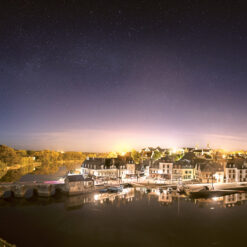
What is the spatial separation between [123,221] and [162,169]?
57174 millimetres

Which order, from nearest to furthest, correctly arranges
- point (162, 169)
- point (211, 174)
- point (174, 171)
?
1. point (211, 174)
2. point (174, 171)
3. point (162, 169)

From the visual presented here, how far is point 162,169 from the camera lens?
103 meters

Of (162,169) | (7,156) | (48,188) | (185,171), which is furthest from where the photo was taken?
(7,156)

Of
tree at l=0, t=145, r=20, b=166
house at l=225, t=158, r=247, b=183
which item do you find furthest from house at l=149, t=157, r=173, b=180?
tree at l=0, t=145, r=20, b=166

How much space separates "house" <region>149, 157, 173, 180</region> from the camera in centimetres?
10072

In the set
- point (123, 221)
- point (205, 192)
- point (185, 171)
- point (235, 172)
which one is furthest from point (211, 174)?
point (123, 221)

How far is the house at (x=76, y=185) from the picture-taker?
69.0 metres

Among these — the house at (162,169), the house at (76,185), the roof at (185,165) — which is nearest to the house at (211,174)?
the roof at (185,165)

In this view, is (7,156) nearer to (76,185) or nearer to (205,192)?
(76,185)

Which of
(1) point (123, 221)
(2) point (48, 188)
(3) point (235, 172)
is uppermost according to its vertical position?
(3) point (235, 172)

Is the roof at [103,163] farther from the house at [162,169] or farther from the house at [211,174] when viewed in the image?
the house at [211,174]

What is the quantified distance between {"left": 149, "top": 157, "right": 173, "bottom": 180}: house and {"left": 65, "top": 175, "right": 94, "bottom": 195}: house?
3752 cm

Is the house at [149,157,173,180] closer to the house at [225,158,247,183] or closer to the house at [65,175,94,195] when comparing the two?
the house at [225,158,247,183]

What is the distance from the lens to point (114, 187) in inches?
3022
